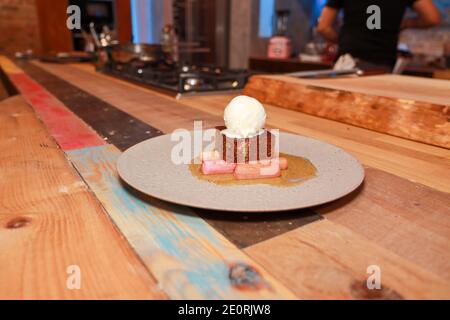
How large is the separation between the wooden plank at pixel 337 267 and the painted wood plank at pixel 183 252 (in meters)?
0.02

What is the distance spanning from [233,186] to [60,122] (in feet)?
2.11

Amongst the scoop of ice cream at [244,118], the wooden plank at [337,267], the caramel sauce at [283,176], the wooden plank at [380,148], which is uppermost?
the scoop of ice cream at [244,118]

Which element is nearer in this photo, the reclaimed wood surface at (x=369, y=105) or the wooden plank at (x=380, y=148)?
the wooden plank at (x=380, y=148)

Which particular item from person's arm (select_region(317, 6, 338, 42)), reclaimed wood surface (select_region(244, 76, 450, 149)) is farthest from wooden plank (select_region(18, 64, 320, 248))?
person's arm (select_region(317, 6, 338, 42))

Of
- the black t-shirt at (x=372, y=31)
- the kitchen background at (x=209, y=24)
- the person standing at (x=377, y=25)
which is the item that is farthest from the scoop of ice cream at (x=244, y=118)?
the kitchen background at (x=209, y=24)

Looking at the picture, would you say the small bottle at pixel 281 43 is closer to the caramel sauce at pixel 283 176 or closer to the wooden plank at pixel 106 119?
the wooden plank at pixel 106 119

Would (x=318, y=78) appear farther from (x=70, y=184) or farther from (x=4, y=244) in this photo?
(x=4, y=244)

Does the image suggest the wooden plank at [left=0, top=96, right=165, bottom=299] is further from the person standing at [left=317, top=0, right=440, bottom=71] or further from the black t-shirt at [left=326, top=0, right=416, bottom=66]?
the black t-shirt at [left=326, top=0, right=416, bottom=66]

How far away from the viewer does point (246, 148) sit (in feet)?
1.72

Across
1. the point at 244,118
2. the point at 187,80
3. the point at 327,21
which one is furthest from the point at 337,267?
the point at 327,21

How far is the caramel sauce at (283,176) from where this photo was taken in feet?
1.57

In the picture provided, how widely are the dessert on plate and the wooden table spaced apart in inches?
2.3

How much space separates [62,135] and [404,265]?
71 centimetres

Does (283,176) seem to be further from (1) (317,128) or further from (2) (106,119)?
(2) (106,119)
